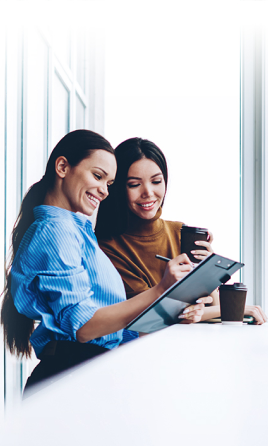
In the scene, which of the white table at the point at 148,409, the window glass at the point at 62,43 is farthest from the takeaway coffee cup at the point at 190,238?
the window glass at the point at 62,43

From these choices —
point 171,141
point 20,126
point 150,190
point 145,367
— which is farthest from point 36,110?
point 145,367

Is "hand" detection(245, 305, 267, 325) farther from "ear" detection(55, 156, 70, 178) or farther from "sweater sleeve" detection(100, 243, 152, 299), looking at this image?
"ear" detection(55, 156, 70, 178)

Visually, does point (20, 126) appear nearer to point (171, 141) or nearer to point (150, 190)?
point (150, 190)

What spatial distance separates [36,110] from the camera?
1.22 meters

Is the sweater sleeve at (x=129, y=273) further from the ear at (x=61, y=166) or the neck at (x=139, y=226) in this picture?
the ear at (x=61, y=166)

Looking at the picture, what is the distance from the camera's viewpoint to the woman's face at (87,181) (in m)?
0.97

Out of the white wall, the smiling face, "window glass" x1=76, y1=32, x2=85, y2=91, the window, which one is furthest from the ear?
"window glass" x1=76, y1=32, x2=85, y2=91

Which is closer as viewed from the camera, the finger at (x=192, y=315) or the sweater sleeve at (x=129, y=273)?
Answer: the finger at (x=192, y=315)

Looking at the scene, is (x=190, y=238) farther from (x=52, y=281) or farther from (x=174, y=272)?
(x=52, y=281)

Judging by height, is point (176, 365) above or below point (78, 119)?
below

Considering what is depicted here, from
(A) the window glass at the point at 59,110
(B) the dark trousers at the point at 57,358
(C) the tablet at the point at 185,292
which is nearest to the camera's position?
(C) the tablet at the point at 185,292

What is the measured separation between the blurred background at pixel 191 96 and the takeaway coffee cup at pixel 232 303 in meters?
0.62

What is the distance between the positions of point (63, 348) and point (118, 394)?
1.79ft

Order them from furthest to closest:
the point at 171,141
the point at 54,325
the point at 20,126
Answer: the point at 171,141 → the point at 20,126 → the point at 54,325
